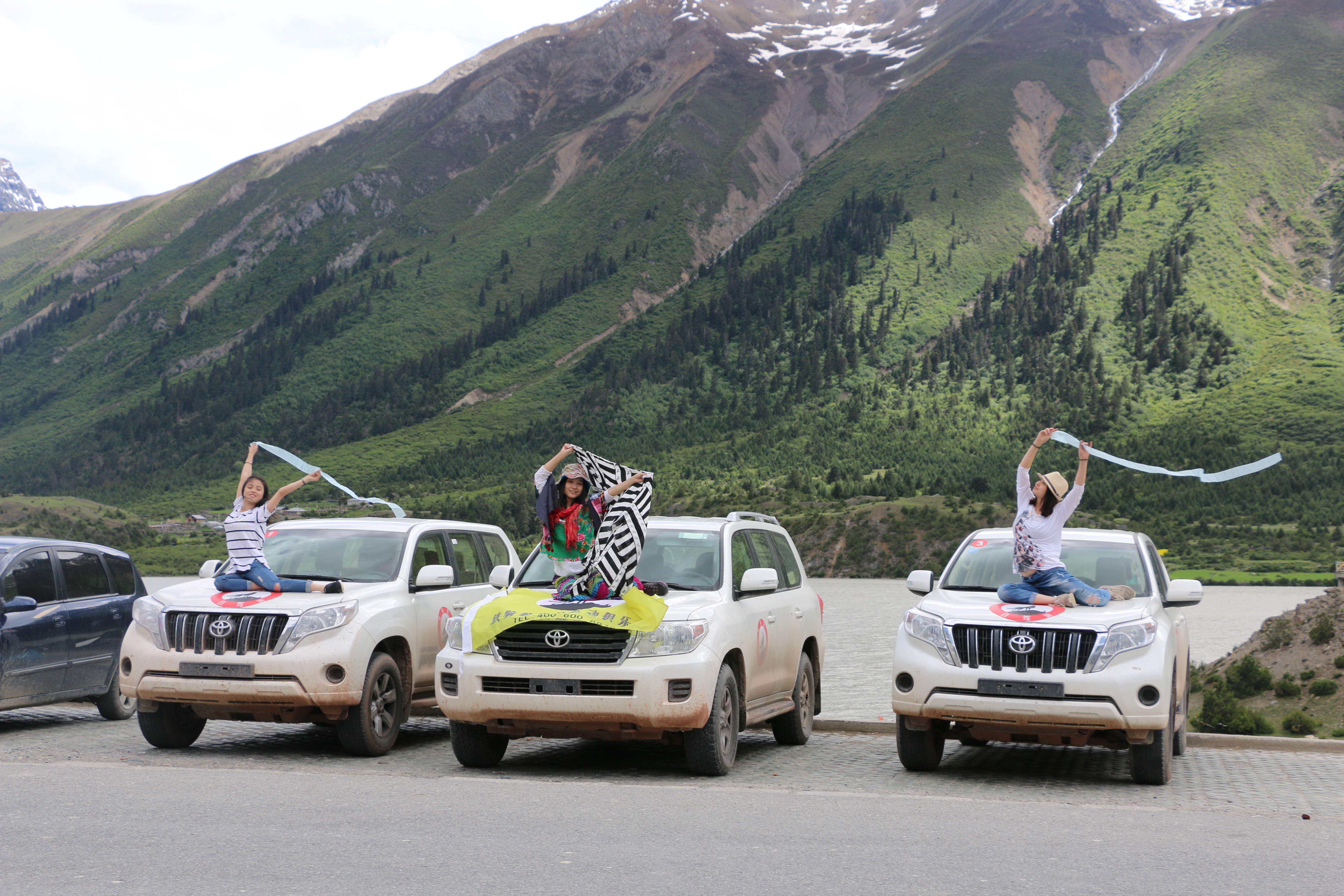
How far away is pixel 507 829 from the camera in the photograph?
755cm

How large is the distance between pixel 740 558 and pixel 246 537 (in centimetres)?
423

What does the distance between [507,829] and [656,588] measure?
2.97 metres

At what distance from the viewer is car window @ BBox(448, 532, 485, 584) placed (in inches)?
501

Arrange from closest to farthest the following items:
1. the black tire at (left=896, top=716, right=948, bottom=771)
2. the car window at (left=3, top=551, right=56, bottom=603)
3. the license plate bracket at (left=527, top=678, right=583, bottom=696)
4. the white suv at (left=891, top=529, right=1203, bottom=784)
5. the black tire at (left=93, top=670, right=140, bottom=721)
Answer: the white suv at (left=891, top=529, right=1203, bottom=784), the license plate bracket at (left=527, top=678, right=583, bottom=696), the black tire at (left=896, top=716, right=948, bottom=771), the car window at (left=3, top=551, right=56, bottom=603), the black tire at (left=93, top=670, right=140, bottom=721)

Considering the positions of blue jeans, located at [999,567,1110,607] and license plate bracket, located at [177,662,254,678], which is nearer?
blue jeans, located at [999,567,1110,607]

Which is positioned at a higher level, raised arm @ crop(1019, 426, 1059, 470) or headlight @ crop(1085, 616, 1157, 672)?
raised arm @ crop(1019, 426, 1059, 470)

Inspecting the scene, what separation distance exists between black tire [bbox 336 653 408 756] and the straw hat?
18.6ft

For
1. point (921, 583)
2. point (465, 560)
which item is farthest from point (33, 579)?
point (921, 583)

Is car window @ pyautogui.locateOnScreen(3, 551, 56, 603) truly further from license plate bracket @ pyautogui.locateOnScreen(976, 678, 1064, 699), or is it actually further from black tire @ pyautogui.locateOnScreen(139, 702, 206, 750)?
license plate bracket @ pyautogui.locateOnScreen(976, 678, 1064, 699)

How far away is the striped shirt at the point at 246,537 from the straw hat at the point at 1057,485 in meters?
6.53

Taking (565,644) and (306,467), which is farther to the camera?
(306,467)

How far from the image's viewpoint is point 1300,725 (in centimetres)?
1234

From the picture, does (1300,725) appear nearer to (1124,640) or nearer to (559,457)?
(1124,640)

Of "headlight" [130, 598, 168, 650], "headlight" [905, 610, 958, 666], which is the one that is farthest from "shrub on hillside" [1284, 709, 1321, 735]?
"headlight" [130, 598, 168, 650]
